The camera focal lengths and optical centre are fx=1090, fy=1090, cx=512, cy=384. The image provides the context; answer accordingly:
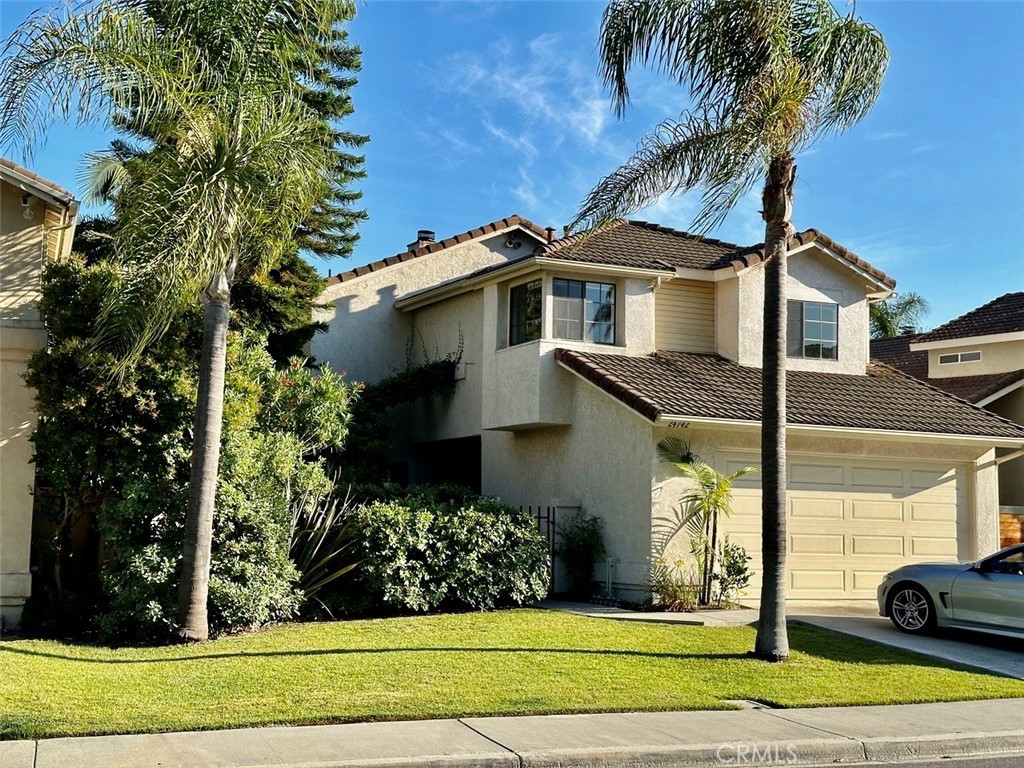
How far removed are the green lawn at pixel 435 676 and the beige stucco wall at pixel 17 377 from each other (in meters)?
2.19

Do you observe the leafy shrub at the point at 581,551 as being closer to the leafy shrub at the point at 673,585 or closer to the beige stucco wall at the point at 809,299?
the leafy shrub at the point at 673,585

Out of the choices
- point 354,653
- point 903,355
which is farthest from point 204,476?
point 903,355

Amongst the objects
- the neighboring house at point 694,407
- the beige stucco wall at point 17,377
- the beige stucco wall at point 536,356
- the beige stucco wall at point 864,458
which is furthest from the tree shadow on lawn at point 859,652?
the beige stucco wall at point 17,377

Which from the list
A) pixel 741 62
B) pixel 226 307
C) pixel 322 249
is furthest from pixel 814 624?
pixel 322 249

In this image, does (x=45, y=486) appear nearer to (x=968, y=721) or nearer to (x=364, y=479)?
(x=364, y=479)

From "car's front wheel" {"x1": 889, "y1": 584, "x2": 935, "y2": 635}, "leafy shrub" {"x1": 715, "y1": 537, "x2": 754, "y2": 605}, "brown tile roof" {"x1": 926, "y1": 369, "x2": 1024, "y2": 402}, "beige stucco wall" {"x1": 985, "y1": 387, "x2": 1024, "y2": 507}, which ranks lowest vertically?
"car's front wheel" {"x1": 889, "y1": 584, "x2": 935, "y2": 635}

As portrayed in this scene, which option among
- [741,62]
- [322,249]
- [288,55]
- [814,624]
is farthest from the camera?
[322,249]

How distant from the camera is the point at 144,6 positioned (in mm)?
13617

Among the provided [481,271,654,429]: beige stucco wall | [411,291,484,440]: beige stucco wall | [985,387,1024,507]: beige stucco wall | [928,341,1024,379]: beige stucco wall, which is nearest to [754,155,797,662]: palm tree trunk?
[481,271,654,429]: beige stucco wall

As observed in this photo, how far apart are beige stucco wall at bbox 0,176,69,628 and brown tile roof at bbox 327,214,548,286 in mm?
8411

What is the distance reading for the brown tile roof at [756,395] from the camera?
17359mm

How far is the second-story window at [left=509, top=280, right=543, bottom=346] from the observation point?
64.7ft

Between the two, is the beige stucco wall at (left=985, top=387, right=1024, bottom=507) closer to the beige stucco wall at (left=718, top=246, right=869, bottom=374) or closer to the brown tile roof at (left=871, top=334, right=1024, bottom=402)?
the brown tile roof at (left=871, top=334, right=1024, bottom=402)

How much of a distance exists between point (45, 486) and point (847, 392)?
45.1ft
